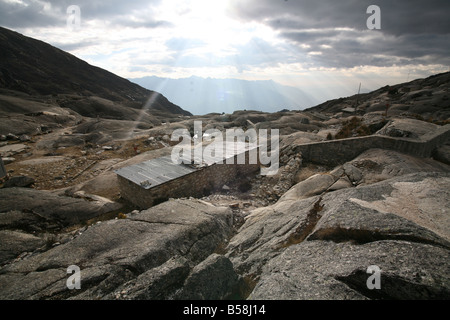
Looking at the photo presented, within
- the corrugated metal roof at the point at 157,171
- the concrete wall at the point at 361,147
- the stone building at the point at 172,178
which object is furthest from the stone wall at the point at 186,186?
the concrete wall at the point at 361,147

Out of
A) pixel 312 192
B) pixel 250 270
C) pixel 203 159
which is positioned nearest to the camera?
pixel 250 270

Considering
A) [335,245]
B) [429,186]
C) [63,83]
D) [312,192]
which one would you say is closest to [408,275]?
[335,245]

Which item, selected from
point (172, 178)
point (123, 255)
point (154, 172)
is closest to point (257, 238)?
point (123, 255)

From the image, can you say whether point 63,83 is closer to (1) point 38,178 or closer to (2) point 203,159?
(1) point 38,178

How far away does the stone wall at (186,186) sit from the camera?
13.0 m

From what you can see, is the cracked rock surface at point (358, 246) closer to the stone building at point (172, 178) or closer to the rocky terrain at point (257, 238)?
the rocky terrain at point (257, 238)

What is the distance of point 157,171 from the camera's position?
565 inches

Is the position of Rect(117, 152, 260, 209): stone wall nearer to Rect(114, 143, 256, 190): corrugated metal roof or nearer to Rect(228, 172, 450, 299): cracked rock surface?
Rect(114, 143, 256, 190): corrugated metal roof

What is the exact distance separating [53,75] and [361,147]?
101316 millimetres

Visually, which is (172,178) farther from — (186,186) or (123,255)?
(123,255)

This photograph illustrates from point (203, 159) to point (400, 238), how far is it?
12.8 meters
